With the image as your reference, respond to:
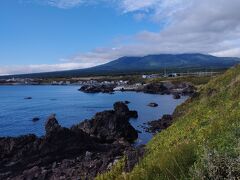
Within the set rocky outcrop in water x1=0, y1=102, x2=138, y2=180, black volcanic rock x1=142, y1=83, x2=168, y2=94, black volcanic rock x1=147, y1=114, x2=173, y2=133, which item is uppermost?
rocky outcrop in water x1=0, y1=102, x2=138, y2=180

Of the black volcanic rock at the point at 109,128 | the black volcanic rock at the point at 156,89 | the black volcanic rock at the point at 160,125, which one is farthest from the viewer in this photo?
the black volcanic rock at the point at 156,89

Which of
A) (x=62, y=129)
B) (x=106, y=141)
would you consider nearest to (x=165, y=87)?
(x=106, y=141)

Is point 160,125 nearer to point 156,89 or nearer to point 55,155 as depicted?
point 55,155

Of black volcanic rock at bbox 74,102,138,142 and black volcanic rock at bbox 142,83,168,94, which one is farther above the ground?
black volcanic rock at bbox 74,102,138,142

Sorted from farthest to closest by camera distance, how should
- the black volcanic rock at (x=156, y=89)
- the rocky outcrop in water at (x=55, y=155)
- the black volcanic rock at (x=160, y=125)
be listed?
the black volcanic rock at (x=156, y=89)
the black volcanic rock at (x=160, y=125)
the rocky outcrop in water at (x=55, y=155)

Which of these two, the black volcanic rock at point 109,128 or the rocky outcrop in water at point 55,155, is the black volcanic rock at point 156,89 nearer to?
the black volcanic rock at point 109,128

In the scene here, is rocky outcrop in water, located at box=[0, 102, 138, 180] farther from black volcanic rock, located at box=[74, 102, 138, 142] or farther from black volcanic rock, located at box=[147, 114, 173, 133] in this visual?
black volcanic rock, located at box=[147, 114, 173, 133]

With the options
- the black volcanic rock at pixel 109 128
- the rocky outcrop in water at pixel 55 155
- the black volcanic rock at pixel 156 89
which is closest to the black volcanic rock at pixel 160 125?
the black volcanic rock at pixel 109 128

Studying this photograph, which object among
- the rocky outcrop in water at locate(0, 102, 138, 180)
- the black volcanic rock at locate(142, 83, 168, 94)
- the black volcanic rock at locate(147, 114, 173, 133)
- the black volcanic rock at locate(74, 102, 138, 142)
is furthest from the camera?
the black volcanic rock at locate(142, 83, 168, 94)

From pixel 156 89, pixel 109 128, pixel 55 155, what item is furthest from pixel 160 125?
pixel 156 89

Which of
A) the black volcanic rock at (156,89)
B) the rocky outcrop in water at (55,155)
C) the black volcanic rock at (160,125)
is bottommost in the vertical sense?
the black volcanic rock at (156,89)

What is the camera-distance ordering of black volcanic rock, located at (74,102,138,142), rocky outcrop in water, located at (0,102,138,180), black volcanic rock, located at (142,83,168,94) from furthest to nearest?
1. black volcanic rock, located at (142,83,168,94)
2. black volcanic rock, located at (74,102,138,142)
3. rocky outcrop in water, located at (0,102,138,180)

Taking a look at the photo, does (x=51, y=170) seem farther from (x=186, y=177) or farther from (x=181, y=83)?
(x=181, y=83)

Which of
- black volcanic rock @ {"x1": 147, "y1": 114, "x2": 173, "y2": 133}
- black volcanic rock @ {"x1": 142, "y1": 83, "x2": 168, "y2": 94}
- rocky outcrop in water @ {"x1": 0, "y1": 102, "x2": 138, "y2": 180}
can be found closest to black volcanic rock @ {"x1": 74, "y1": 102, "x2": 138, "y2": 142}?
rocky outcrop in water @ {"x1": 0, "y1": 102, "x2": 138, "y2": 180}
